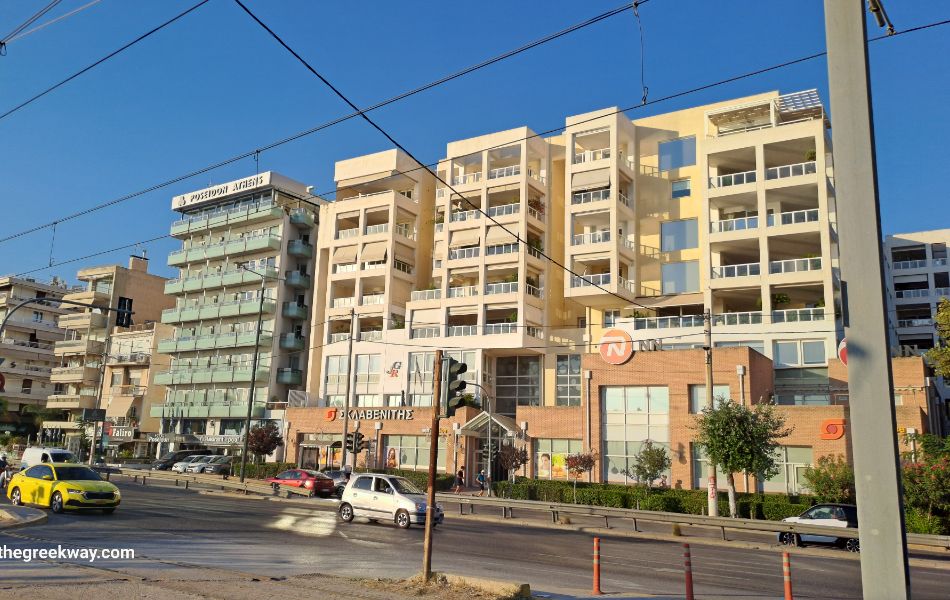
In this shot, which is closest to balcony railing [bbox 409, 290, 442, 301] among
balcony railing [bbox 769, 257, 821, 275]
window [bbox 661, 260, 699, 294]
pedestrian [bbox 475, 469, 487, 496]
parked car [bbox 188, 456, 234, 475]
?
pedestrian [bbox 475, 469, 487, 496]

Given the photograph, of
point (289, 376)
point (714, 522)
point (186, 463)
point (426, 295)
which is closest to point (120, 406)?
point (289, 376)

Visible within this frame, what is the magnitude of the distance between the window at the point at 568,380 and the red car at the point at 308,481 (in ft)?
59.7

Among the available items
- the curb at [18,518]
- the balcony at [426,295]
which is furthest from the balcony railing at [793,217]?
the curb at [18,518]

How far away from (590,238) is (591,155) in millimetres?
6093

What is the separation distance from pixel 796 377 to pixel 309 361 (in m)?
36.7

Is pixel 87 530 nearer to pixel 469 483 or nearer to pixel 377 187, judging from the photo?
pixel 469 483

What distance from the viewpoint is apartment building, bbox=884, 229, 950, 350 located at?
68.2m

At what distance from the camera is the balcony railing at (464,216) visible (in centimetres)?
5200

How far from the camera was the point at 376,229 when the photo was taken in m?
56.6

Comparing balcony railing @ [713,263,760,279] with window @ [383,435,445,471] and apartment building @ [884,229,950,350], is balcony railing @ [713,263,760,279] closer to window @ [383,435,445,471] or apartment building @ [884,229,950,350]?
window @ [383,435,445,471]

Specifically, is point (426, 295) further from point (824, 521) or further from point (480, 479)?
point (824, 521)

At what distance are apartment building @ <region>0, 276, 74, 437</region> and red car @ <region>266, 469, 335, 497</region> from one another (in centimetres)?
5550

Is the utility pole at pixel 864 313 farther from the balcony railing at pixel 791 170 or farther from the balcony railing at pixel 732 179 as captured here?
the balcony railing at pixel 732 179

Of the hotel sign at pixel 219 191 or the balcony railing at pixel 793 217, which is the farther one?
the hotel sign at pixel 219 191
